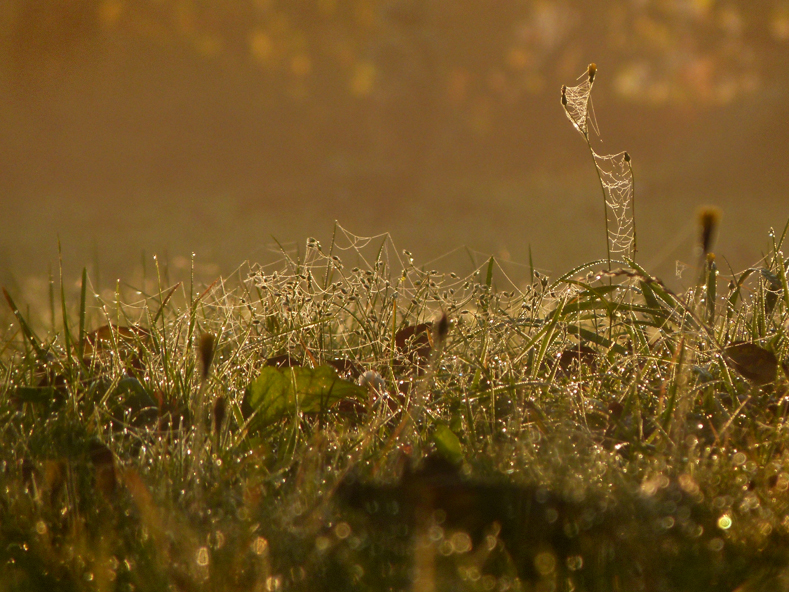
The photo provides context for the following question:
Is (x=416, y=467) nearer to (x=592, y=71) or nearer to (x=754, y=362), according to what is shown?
(x=754, y=362)

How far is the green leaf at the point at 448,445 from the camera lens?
1296 millimetres

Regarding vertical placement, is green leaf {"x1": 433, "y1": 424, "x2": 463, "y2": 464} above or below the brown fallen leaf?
below

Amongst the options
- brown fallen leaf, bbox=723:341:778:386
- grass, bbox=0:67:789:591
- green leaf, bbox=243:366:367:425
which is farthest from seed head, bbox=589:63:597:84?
green leaf, bbox=243:366:367:425

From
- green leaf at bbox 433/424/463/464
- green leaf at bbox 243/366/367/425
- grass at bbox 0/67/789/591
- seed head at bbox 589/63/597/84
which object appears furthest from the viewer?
seed head at bbox 589/63/597/84

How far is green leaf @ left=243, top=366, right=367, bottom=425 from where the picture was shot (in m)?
1.48

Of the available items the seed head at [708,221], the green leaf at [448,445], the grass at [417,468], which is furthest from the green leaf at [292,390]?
the seed head at [708,221]

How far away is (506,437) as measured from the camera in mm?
1391

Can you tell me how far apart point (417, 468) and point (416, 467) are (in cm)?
1

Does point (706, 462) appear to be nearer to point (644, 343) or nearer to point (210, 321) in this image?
point (644, 343)

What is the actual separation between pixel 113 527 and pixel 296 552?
0.29 metres

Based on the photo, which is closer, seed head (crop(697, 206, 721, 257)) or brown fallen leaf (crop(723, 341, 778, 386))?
seed head (crop(697, 206, 721, 257))

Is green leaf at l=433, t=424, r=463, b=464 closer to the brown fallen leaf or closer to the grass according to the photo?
the grass

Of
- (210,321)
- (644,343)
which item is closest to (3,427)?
(210,321)

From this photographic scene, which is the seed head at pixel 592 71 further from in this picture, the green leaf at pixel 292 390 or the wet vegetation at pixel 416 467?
the green leaf at pixel 292 390
